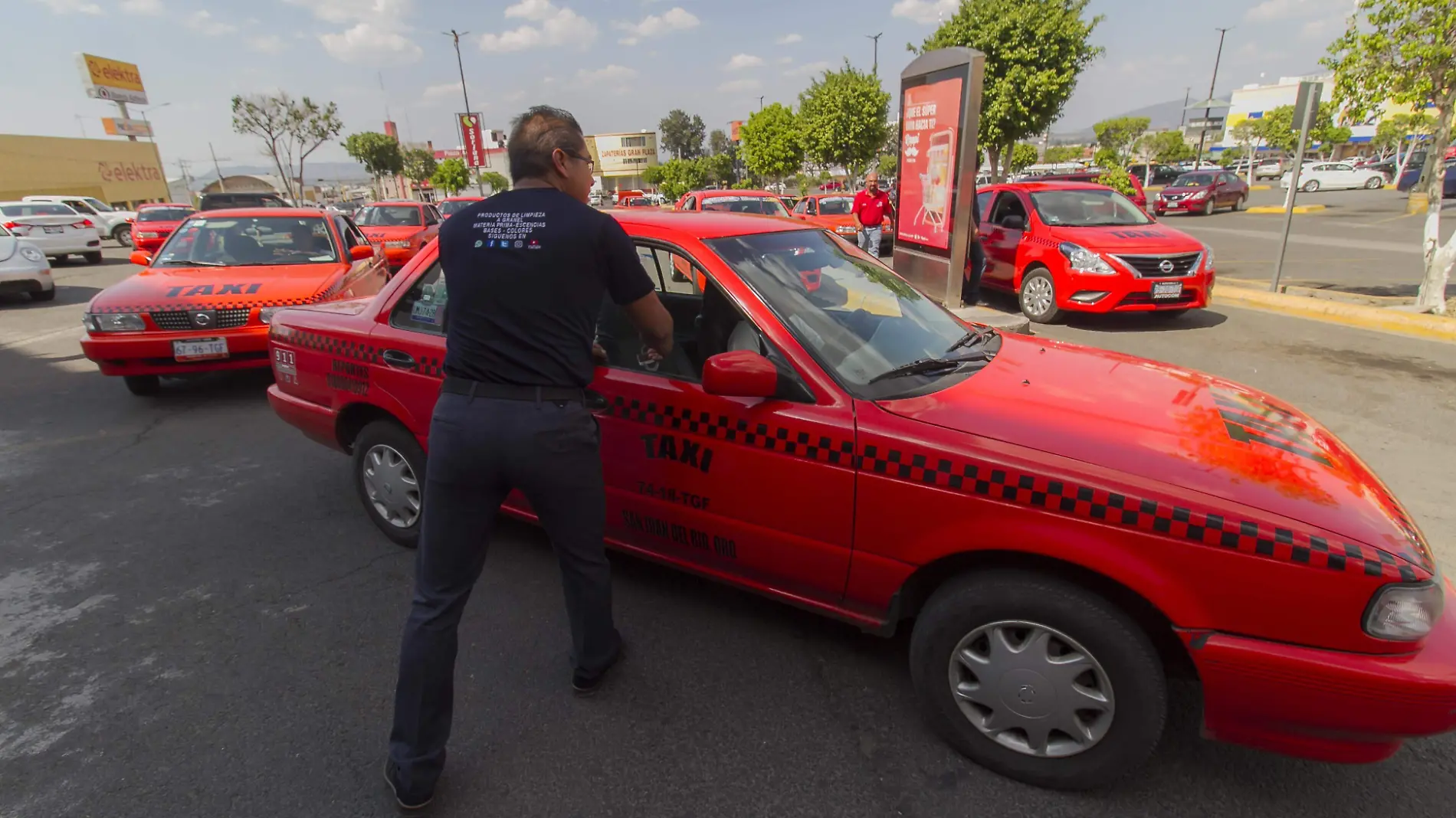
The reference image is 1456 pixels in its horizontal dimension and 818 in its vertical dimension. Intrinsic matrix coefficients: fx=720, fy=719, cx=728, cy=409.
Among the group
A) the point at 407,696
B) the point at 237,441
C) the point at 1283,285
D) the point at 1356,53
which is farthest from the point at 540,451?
the point at 1283,285

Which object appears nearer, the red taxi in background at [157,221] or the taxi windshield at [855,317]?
the taxi windshield at [855,317]

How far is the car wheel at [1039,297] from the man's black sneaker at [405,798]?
8293 mm

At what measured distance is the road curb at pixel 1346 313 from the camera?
7.31 metres

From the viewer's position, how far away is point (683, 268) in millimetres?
2811

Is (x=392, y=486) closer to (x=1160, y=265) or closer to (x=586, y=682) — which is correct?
(x=586, y=682)

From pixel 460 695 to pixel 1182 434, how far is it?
2530mm

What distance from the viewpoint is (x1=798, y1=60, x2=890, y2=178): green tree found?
27641mm

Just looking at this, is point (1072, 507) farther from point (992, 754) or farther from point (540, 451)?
point (540, 451)

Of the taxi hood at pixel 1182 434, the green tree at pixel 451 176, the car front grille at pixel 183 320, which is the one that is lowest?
the car front grille at pixel 183 320

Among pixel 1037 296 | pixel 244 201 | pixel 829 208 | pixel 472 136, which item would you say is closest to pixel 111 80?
pixel 472 136

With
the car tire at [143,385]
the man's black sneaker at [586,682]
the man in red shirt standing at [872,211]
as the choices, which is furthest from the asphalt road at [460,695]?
the man in red shirt standing at [872,211]

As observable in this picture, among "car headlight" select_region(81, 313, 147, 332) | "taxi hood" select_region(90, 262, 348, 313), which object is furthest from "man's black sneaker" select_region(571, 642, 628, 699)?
"car headlight" select_region(81, 313, 147, 332)

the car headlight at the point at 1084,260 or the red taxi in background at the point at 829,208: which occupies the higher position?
the red taxi in background at the point at 829,208

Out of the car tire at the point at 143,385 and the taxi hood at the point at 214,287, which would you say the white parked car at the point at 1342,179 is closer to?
the taxi hood at the point at 214,287
